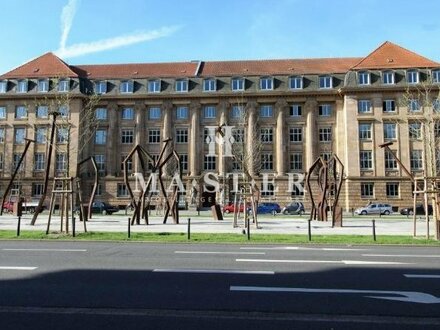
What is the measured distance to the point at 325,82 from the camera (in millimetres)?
59969

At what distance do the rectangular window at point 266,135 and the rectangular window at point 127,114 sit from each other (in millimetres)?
18049

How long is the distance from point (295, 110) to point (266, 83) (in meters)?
5.31

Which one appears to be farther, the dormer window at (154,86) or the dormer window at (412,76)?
the dormer window at (154,86)

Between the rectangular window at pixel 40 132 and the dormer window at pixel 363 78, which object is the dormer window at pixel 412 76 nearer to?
the dormer window at pixel 363 78

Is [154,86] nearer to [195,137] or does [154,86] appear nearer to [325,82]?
[195,137]

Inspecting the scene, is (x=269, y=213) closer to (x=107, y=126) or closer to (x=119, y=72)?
(x=107, y=126)

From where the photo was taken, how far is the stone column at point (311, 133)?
59.6 m

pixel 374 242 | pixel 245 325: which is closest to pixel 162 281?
pixel 245 325

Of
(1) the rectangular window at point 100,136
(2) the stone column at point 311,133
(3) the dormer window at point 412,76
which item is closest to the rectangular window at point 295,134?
(2) the stone column at point 311,133

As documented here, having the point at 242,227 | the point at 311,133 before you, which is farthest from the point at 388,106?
the point at 242,227

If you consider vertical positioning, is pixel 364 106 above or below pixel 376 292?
above

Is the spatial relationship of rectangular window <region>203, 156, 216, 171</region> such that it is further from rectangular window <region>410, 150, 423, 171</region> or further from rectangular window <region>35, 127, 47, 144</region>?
rectangular window <region>410, 150, 423, 171</region>

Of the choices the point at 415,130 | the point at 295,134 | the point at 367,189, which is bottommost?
the point at 367,189

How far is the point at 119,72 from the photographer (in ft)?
220
